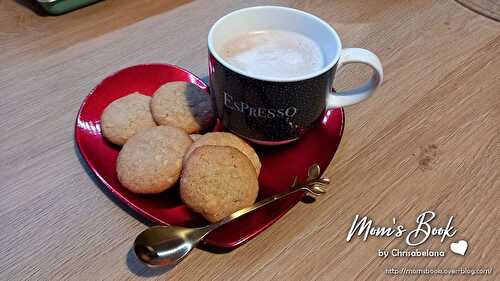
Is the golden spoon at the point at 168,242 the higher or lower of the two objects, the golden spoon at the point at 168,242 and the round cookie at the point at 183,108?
the lower

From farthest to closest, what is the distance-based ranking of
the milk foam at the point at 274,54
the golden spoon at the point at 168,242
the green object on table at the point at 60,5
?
the green object on table at the point at 60,5
the milk foam at the point at 274,54
the golden spoon at the point at 168,242

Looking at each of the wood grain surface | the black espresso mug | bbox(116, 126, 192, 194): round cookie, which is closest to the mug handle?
the black espresso mug

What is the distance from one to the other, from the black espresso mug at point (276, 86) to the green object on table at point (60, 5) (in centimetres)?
55

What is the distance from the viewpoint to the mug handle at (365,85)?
580 millimetres

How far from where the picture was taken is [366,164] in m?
0.66

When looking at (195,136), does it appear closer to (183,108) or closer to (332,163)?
(183,108)

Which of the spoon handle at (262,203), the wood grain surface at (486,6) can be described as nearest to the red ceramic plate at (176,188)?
the spoon handle at (262,203)

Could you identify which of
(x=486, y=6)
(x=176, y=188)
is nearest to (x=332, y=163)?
(x=176, y=188)

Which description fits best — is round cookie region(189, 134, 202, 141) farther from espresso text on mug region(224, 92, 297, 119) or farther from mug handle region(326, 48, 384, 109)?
mug handle region(326, 48, 384, 109)

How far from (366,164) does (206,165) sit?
29cm

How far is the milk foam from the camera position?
613 millimetres

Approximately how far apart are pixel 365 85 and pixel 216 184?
0.29m

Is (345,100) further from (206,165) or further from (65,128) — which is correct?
(65,128)

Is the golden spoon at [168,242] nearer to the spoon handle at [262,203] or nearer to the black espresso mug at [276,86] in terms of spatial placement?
the spoon handle at [262,203]
